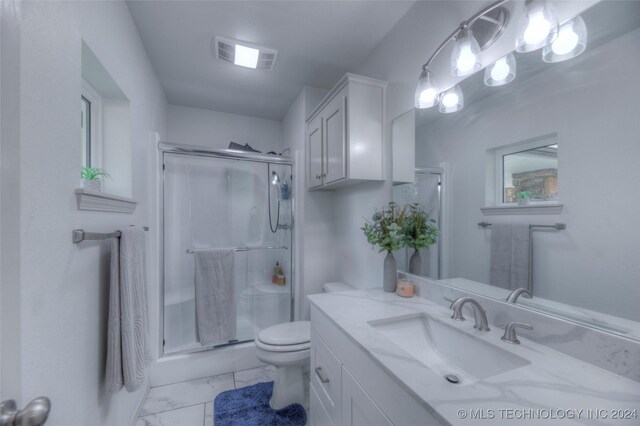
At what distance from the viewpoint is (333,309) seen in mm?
1199

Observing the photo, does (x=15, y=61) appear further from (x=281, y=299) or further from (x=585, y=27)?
(x=281, y=299)

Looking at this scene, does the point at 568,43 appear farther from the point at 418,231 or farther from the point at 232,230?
the point at 232,230

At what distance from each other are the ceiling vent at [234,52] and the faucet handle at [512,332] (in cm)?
203

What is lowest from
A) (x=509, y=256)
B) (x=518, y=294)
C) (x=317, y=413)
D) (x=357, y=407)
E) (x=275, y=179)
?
(x=317, y=413)

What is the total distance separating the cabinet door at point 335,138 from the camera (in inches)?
63.1

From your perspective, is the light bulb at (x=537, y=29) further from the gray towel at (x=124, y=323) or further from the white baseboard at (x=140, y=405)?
the white baseboard at (x=140, y=405)

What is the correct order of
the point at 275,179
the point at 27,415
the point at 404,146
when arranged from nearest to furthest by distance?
the point at 27,415, the point at 404,146, the point at 275,179

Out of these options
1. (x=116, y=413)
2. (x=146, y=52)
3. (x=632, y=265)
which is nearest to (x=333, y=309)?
(x=632, y=265)

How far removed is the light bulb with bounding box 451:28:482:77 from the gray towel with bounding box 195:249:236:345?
76.0 inches

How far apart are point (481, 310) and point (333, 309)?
605 mm

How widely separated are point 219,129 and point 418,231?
2.49 m

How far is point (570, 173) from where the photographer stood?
0.80 metres

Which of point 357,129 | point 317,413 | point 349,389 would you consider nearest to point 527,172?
point 357,129

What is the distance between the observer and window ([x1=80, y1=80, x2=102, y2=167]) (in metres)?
1.24
